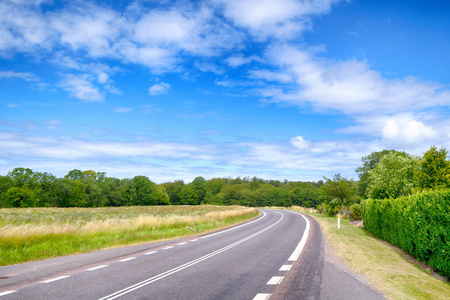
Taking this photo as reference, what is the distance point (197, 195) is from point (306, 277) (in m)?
127

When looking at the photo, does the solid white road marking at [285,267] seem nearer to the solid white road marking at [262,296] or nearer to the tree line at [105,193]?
the solid white road marking at [262,296]

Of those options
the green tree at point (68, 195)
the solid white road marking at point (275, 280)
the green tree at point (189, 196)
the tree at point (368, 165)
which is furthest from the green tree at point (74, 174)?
the solid white road marking at point (275, 280)

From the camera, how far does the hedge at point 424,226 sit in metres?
8.37

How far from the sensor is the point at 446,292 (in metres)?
6.46

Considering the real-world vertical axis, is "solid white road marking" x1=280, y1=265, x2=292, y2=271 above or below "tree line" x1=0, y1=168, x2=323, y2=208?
below

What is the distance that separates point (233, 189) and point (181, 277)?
13980cm

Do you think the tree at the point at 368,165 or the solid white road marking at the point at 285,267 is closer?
the solid white road marking at the point at 285,267

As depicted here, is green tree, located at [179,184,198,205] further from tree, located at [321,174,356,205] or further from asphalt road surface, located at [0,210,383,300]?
asphalt road surface, located at [0,210,383,300]

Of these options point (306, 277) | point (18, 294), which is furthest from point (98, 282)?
point (306, 277)

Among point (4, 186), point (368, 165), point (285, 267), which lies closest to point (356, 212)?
point (285, 267)

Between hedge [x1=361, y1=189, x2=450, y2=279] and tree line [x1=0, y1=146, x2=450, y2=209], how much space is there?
36.7 ft

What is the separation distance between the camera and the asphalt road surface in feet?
19.2

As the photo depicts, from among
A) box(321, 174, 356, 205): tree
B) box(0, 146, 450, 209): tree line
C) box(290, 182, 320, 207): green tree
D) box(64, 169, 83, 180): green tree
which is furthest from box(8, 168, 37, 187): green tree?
box(290, 182, 320, 207): green tree

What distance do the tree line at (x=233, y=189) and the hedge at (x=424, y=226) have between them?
440 inches
